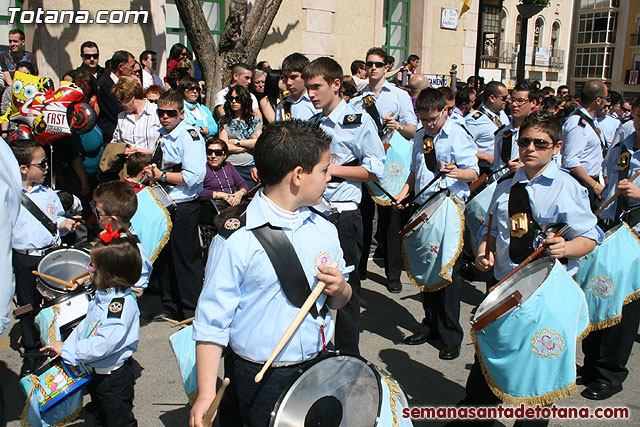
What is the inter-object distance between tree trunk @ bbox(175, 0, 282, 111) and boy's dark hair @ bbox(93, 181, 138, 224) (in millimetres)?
5943

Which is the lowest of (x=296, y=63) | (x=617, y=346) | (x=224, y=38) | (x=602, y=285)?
(x=617, y=346)

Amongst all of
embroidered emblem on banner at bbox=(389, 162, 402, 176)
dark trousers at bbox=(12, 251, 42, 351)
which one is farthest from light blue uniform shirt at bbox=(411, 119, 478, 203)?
dark trousers at bbox=(12, 251, 42, 351)

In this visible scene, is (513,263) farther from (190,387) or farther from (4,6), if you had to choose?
(4,6)

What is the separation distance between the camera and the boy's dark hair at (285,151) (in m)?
2.41

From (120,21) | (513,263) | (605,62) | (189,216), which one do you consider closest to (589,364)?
(513,263)

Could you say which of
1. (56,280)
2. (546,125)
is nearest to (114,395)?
(56,280)

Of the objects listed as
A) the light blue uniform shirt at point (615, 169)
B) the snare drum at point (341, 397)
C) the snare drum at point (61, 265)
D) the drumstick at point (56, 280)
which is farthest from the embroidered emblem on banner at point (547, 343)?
the snare drum at point (61, 265)

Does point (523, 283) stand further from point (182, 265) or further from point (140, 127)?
point (140, 127)

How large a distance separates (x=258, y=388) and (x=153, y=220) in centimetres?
302

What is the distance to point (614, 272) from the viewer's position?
4.22 meters

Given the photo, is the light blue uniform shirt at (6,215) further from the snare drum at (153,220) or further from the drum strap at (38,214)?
the snare drum at (153,220)

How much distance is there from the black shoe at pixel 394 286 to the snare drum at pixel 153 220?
2663 millimetres

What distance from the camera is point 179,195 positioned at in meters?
5.42

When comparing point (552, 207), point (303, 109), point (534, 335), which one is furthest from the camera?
point (303, 109)
